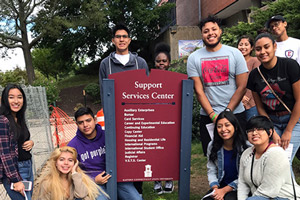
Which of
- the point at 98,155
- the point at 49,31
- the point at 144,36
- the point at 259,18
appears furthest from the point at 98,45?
the point at 98,155

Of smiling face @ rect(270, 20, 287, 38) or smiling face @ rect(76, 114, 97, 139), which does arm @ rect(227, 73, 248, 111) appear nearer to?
smiling face @ rect(270, 20, 287, 38)

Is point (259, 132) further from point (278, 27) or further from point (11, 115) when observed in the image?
point (11, 115)

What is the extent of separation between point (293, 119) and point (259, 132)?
49 cm

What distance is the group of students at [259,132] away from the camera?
2.87m

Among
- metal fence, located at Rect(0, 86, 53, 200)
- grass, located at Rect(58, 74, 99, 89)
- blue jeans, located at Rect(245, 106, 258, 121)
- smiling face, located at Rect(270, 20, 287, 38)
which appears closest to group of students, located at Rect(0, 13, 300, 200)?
blue jeans, located at Rect(245, 106, 258, 121)

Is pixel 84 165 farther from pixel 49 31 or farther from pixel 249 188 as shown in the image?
pixel 49 31

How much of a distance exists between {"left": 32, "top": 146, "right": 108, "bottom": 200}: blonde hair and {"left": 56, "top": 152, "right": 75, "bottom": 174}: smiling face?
1.4 inches

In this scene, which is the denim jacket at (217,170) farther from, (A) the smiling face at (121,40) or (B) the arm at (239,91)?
(A) the smiling face at (121,40)

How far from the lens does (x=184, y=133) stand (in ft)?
10.7

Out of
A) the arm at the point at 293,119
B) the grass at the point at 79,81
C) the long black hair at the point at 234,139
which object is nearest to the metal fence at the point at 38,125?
the long black hair at the point at 234,139

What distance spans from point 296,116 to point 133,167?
1.82m

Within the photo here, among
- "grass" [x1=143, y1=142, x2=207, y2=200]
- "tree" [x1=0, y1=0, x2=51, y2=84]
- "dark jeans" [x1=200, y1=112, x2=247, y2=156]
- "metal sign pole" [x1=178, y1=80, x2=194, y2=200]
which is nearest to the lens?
"metal sign pole" [x1=178, y1=80, x2=194, y2=200]

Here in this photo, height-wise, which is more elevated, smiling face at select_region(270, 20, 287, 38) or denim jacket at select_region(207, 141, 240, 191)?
smiling face at select_region(270, 20, 287, 38)

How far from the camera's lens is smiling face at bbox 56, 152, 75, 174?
127 inches
